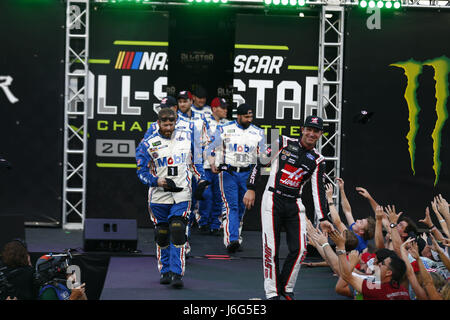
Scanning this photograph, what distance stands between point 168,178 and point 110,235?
213cm

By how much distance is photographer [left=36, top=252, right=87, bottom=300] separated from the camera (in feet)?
21.6

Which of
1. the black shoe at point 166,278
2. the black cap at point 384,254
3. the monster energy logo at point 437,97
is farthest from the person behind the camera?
the monster energy logo at point 437,97

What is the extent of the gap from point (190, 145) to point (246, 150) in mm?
2317

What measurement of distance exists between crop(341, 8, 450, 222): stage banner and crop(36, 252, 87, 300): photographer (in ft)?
19.4

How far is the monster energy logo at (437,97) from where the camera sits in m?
11.8

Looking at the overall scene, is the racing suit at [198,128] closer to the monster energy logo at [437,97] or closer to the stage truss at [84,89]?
the stage truss at [84,89]

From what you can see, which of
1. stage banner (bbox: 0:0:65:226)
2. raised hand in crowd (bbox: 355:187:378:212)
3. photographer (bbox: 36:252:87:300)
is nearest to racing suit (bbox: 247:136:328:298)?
raised hand in crowd (bbox: 355:187:378:212)

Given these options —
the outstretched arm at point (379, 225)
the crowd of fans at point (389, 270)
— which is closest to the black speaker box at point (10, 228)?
the crowd of fans at point (389, 270)

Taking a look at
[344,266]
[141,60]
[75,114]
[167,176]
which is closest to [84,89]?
[75,114]

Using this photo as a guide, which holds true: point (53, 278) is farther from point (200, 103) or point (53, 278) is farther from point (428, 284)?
point (200, 103)

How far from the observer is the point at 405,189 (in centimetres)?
1184

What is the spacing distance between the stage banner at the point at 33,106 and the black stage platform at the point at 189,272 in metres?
0.53

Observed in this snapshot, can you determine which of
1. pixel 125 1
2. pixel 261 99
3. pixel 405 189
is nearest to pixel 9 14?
pixel 125 1

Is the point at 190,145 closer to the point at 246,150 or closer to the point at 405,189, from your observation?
the point at 246,150
